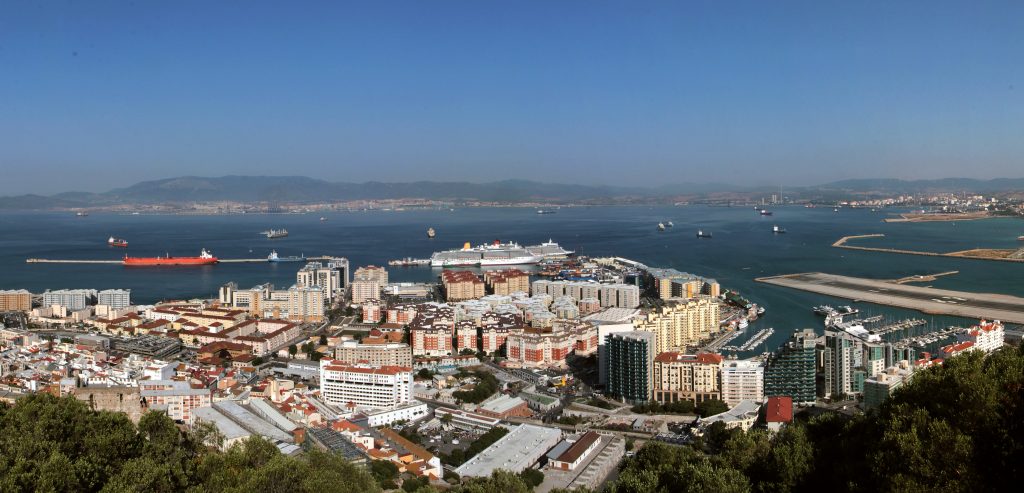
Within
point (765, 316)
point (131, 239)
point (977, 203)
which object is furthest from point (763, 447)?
point (977, 203)

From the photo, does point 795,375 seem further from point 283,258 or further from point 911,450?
point 283,258

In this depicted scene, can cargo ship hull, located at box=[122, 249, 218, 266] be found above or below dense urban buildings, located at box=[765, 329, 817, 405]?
above

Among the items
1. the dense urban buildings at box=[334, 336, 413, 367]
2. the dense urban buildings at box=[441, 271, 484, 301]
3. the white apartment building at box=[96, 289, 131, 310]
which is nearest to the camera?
the dense urban buildings at box=[334, 336, 413, 367]

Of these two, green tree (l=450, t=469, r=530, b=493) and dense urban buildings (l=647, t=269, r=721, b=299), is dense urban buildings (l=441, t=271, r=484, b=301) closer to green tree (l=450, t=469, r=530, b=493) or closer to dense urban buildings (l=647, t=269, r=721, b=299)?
dense urban buildings (l=647, t=269, r=721, b=299)

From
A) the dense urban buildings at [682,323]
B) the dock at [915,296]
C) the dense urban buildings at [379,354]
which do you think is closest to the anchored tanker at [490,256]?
the dock at [915,296]

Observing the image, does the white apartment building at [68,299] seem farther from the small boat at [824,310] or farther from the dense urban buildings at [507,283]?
the small boat at [824,310]

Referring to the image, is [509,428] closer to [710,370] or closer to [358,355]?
[710,370]

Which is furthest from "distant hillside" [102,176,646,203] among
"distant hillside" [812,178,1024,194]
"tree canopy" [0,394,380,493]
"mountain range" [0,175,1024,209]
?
"tree canopy" [0,394,380,493]

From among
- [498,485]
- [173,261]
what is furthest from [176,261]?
[498,485]
